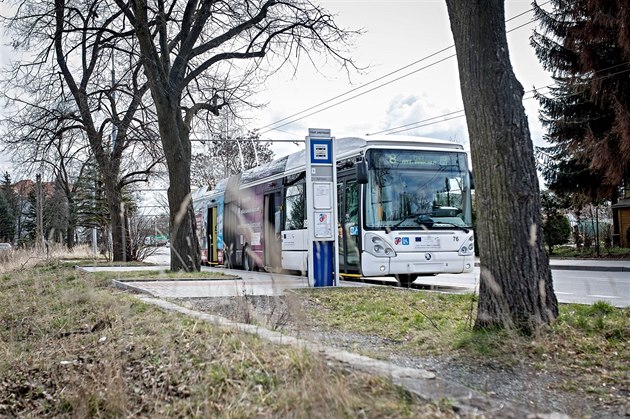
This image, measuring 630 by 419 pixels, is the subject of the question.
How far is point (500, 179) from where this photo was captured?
5.91 m

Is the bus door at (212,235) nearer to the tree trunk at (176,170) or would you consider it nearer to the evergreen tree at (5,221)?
the tree trunk at (176,170)

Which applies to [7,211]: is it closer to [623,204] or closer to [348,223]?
[623,204]

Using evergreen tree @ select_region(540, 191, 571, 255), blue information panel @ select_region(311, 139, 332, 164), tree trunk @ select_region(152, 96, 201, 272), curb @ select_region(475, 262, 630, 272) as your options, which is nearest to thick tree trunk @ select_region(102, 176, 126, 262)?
tree trunk @ select_region(152, 96, 201, 272)

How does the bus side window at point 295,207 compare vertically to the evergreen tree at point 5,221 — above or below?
below

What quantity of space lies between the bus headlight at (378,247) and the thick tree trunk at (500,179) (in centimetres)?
760

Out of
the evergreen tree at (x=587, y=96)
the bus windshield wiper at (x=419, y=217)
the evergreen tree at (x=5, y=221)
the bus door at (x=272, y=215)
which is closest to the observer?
the bus windshield wiper at (x=419, y=217)

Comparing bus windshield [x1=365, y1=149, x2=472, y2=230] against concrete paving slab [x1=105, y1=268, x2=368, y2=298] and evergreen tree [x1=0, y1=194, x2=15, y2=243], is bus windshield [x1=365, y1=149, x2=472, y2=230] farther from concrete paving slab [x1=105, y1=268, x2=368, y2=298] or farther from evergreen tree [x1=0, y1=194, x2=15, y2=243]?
evergreen tree [x1=0, y1=194, x2=15, y2=243]

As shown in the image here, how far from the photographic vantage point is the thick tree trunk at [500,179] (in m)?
5.71

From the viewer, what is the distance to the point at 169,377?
4.71 m

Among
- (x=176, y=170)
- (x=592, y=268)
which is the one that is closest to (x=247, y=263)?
(x=176, y=170)

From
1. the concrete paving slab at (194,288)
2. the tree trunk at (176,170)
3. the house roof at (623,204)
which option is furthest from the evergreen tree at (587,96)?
the concrete paving slab at (194,288)

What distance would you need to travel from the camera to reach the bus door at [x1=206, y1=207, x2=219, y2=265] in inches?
990

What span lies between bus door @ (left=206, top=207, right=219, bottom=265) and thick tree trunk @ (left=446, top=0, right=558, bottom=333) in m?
19.3

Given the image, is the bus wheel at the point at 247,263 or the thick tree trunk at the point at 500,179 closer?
the thick tree trunk at the point at 500,179
